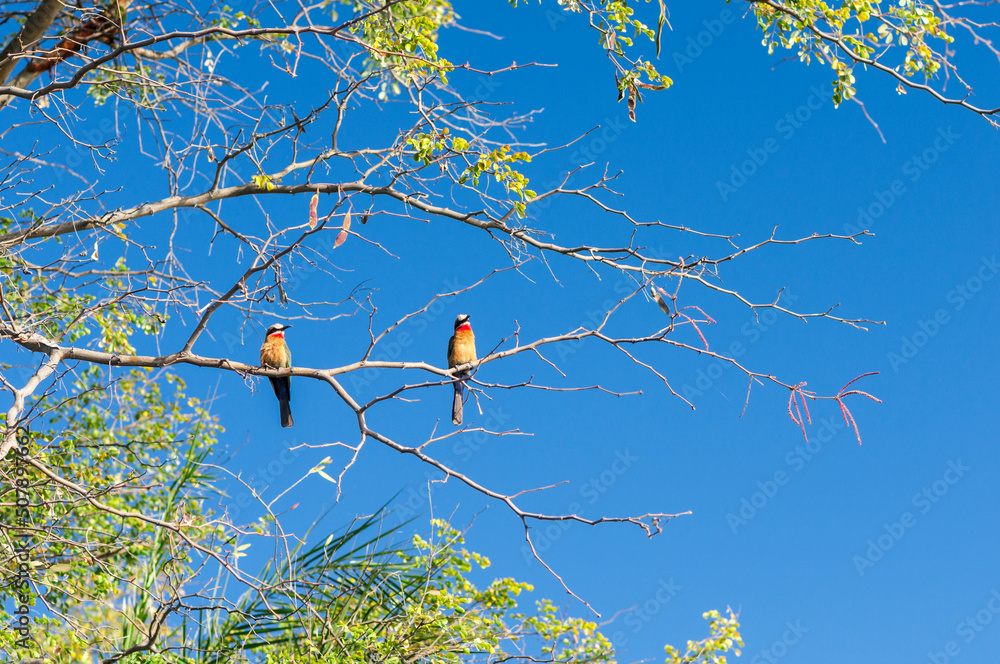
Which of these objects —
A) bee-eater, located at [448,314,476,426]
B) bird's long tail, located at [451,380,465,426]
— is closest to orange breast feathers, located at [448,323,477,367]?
bee-eater, located at [448,314,476,426]

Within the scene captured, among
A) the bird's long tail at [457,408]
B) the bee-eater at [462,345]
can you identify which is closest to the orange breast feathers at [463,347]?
the bee-eater at [462,345]

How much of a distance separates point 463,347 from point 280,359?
1556 mm

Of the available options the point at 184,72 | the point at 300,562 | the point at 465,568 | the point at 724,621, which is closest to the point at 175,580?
the point at 300,562

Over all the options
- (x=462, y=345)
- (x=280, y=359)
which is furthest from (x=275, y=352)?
(x=462, y=345)

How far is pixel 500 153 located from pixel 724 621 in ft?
15.7

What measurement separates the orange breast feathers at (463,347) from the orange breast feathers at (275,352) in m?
1.43

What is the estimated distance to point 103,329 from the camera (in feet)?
27.2

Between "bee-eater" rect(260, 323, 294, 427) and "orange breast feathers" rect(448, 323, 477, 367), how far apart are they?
1.42 m

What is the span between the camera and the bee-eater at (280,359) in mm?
7148

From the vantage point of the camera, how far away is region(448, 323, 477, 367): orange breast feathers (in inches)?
303

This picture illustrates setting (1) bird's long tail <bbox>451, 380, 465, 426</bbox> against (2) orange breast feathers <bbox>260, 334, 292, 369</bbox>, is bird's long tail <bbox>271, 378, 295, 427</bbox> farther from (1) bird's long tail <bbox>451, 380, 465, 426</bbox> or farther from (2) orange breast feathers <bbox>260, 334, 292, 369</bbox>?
(1) bird's long tail <bbox>451, 380, 465, 426</bbox>

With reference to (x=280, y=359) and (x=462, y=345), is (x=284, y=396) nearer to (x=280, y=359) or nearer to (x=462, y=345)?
(x=280, y=359)

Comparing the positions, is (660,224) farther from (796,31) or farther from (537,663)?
(537,663)

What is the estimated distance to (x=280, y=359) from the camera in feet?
24.5
